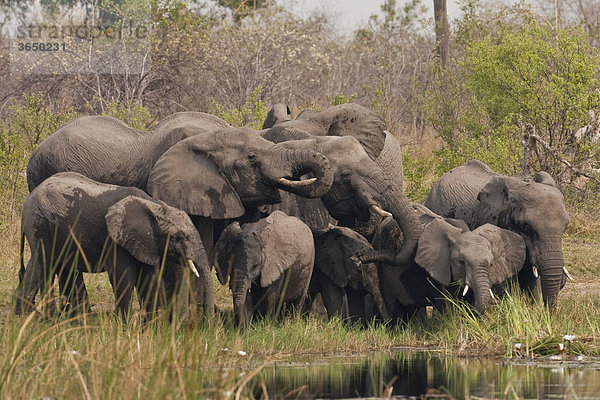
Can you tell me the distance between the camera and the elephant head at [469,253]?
10.1 m

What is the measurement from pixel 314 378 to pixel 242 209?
87.3 inches

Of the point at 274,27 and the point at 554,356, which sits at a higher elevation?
the point at 274,27

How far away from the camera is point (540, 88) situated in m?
16.2

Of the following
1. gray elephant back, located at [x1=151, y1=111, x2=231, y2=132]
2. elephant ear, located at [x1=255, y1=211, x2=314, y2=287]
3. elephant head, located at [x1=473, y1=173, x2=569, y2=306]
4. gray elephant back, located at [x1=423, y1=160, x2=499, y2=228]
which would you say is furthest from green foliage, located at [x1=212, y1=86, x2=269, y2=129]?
elephant ear, located at [x1=255, y1=211, x2=314, y2=287]

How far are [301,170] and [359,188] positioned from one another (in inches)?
27.0

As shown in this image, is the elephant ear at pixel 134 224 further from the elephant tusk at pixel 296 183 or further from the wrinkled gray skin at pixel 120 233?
the elephant tusk at pixel 296 183

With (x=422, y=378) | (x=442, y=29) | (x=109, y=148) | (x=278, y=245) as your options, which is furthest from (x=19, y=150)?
(x=442, y=29)

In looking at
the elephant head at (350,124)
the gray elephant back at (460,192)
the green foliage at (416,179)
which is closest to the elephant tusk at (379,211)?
the elephant head at (350,124)

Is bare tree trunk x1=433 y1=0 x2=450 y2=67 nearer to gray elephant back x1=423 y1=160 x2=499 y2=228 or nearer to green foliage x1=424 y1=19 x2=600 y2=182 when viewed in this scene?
green foliage x1=424 y1=19 x2=600 y2=182

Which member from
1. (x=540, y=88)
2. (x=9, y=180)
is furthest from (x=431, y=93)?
(x=9, y=180)

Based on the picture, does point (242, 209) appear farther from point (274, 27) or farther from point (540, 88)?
point (274, 27)

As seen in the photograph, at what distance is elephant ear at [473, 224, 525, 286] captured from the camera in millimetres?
10289

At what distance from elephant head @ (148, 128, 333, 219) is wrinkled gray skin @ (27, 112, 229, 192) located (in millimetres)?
808

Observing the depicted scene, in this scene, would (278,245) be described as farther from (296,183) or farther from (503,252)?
(503,252)
